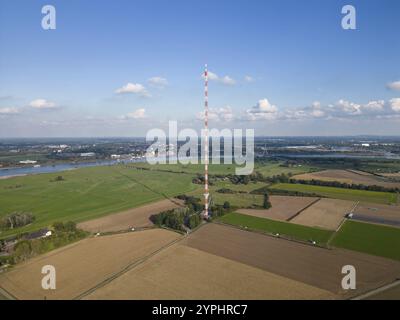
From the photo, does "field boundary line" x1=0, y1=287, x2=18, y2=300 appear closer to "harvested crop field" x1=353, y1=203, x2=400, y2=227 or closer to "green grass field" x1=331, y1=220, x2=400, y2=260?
"green grass field" x1=331, y1=220, x2=400, y2=260

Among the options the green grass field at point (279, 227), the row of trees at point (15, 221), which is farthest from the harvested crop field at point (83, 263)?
the row of trees at point (15, 221)

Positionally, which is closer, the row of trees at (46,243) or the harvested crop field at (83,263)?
the harvested crop field at (83,263)

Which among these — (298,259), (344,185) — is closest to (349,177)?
(344,185)

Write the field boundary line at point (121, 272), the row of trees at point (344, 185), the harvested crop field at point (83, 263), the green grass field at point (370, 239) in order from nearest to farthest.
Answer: the field boundary line at point (121, 272), the harvested crop field at point (83, 263), the green grass field at point (370, 239), the row of trees at point (344, 185)

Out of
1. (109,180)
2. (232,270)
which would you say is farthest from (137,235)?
(109,180)

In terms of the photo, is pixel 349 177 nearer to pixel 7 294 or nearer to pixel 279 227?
pixel 279 227

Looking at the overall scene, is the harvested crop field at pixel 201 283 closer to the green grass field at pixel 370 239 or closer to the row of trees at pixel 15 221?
the green grass field at pixel 370 239
